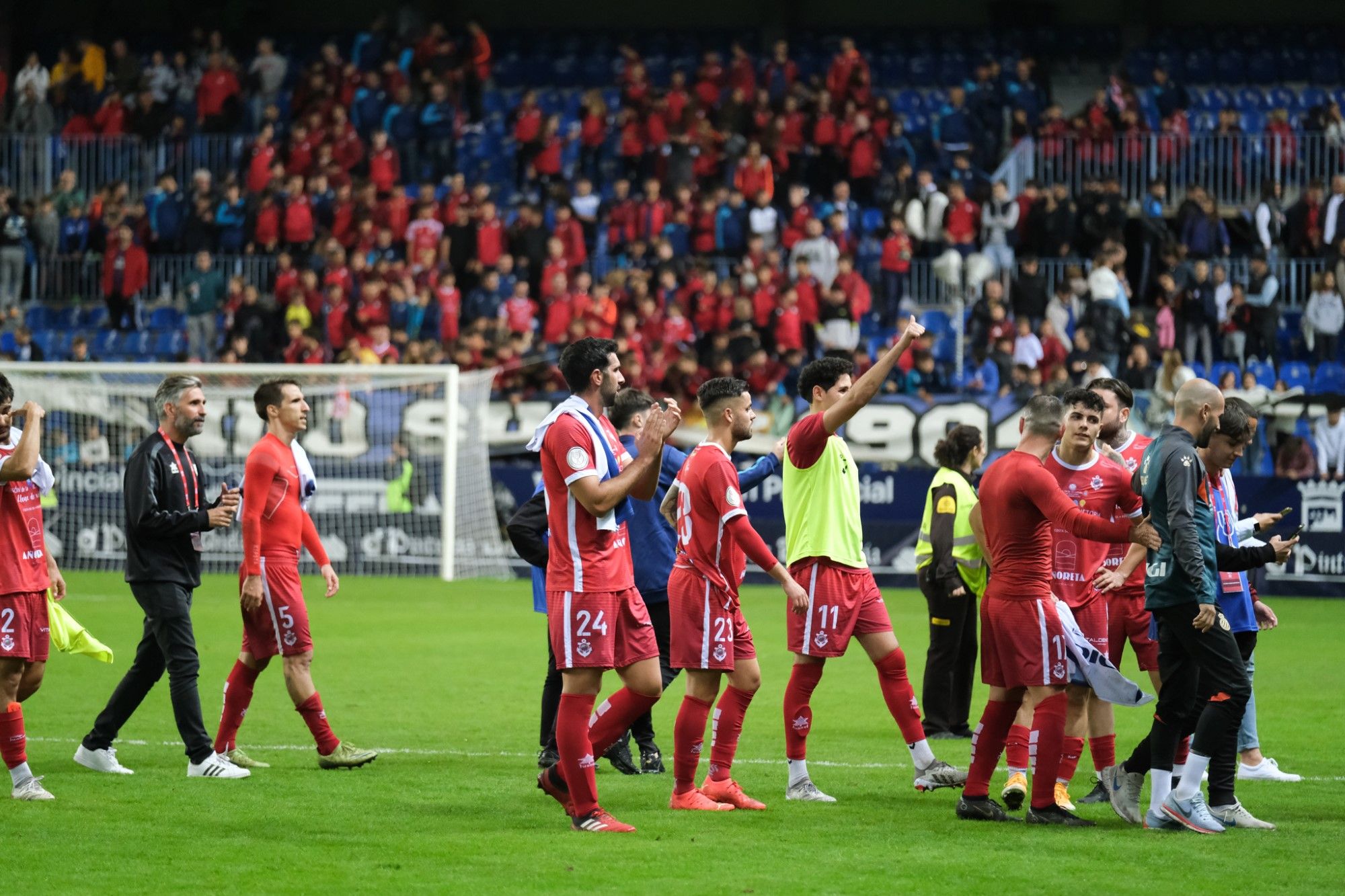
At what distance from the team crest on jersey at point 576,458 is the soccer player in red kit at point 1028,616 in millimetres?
1940

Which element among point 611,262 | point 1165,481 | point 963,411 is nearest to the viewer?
point 1165,481

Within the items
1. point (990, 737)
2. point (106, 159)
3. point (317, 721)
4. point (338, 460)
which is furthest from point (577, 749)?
point (106, 159)

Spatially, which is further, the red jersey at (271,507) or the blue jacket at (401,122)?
the blue jacket at (401,122)

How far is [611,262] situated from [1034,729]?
66.7 ft

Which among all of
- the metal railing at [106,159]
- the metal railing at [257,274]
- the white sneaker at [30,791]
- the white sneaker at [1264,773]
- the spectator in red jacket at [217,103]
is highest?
the spectator in red jacket at [217,103]

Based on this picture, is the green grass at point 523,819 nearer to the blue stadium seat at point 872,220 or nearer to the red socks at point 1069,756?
the red socks at point 1069,756

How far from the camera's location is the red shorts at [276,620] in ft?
31.5

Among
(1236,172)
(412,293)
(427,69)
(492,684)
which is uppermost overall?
(427,69)

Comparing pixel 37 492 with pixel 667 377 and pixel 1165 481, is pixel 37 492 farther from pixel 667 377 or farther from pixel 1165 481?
pixel 667 377

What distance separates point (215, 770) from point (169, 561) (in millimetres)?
1172

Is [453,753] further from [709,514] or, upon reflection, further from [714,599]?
[709,514]

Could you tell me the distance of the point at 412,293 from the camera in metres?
26.7

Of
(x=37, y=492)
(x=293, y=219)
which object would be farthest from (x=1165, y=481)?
(x=293, y=219)

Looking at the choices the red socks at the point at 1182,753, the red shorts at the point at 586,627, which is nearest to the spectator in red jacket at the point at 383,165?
the red shorts at the point at 586,627
